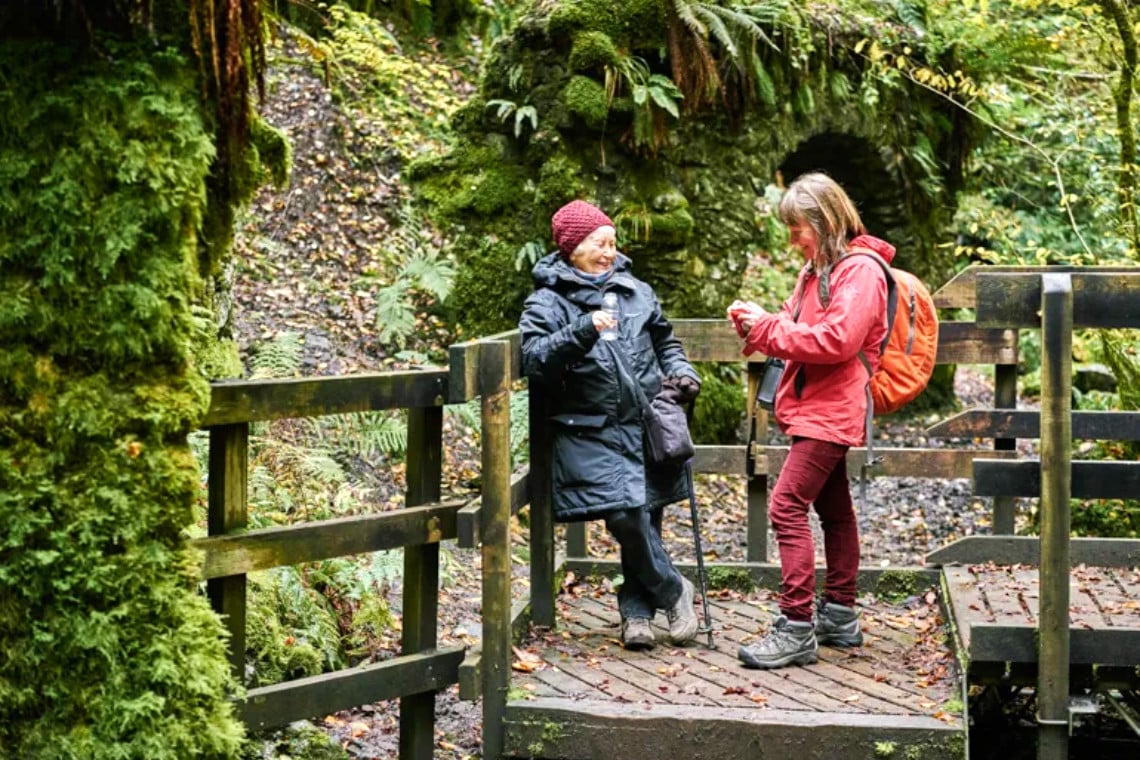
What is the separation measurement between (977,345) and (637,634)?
338 cm

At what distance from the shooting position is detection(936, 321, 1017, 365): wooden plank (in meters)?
7.89

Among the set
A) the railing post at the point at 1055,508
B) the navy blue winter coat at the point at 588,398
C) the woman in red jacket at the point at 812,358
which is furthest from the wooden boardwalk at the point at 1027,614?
the navy blue winter coat at the point at 588,398

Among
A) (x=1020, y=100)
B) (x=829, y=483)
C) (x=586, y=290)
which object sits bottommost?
(x=829, y=483)

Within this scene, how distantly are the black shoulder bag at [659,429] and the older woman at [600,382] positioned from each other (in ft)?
0.06

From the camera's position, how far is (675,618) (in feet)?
19.4

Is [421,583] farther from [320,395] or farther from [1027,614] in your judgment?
[1027,614]

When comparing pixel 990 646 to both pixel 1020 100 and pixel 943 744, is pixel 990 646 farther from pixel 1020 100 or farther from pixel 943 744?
pixel 1020 100

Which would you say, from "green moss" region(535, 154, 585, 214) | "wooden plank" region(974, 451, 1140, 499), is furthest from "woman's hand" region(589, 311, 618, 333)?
"green moss" region(535, 154, 585, 214)

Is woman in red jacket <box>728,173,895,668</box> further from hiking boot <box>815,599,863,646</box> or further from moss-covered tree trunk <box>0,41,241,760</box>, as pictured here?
moss-covered tree trunk <box>0,41,241,760</box>

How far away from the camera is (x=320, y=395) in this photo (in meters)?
4.49

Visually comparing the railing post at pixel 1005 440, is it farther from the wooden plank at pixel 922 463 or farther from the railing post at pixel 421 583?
the railing post at pixel 421 583

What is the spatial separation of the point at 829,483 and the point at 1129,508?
3.54m

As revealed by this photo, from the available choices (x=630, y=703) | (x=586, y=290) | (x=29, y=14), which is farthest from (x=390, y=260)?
(x=29, y=14)

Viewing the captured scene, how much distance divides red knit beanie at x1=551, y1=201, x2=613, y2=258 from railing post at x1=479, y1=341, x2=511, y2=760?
2.40 ft
